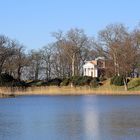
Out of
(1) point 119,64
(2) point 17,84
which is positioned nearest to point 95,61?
(1) point 119,64

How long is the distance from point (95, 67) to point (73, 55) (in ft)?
20.2

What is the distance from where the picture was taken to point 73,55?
10400cm

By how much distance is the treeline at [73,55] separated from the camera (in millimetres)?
88938

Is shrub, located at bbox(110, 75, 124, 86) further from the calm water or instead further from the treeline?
the calm water

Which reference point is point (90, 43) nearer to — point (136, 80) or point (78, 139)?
point (136, 80)

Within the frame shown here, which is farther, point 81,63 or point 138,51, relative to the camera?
point 81,63

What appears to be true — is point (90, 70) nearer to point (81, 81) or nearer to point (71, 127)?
point (81, 81)

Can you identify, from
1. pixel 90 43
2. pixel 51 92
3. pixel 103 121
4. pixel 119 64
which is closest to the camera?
pixel 103 121

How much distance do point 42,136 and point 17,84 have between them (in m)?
58.1

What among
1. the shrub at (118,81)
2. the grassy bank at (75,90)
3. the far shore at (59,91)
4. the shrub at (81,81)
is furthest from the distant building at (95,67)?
the far shore at (59,91)

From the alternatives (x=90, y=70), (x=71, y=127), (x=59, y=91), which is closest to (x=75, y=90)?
(x=59, y=91)

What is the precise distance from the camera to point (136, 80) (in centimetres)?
8075

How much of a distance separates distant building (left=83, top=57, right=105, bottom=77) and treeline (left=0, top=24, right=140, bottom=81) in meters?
1.58

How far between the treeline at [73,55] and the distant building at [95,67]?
5.19 ft
